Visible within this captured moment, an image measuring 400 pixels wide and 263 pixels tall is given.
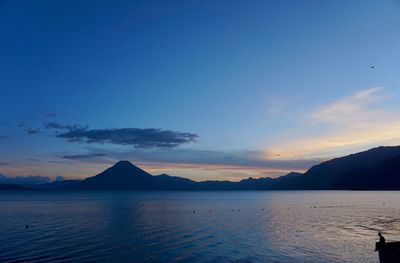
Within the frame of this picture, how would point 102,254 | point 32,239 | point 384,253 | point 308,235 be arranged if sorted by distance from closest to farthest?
1. point 384,253
2. point 102,254
3. point 32,239
4. point 308,235

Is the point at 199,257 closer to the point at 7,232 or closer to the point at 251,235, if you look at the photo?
the point at 251,235

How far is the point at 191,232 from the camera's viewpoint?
75.9m

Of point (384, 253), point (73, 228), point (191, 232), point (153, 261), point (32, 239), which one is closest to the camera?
point (384, 253)

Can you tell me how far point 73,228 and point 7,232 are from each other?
1281cm

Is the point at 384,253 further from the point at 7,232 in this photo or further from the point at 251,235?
the point at 7,232

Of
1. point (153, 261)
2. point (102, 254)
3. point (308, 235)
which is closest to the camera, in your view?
point (153, 261)

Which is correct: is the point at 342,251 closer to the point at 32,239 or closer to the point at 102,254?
the point at 102,254

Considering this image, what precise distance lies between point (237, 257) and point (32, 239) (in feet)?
120

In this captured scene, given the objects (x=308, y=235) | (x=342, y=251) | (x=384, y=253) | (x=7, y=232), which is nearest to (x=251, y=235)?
(x=308, y=235)

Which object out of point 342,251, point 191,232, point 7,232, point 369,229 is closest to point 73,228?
point 7,232

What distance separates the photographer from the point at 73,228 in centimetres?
8169

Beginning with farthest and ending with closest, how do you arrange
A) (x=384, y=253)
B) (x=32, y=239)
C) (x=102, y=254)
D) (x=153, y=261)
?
(x=32, y=239)
(x=102, y=254)
(x=153, y=261)
(x=384, y=253)

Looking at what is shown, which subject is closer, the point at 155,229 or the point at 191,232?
the point at 191,232

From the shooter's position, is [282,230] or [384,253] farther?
[282,230]
